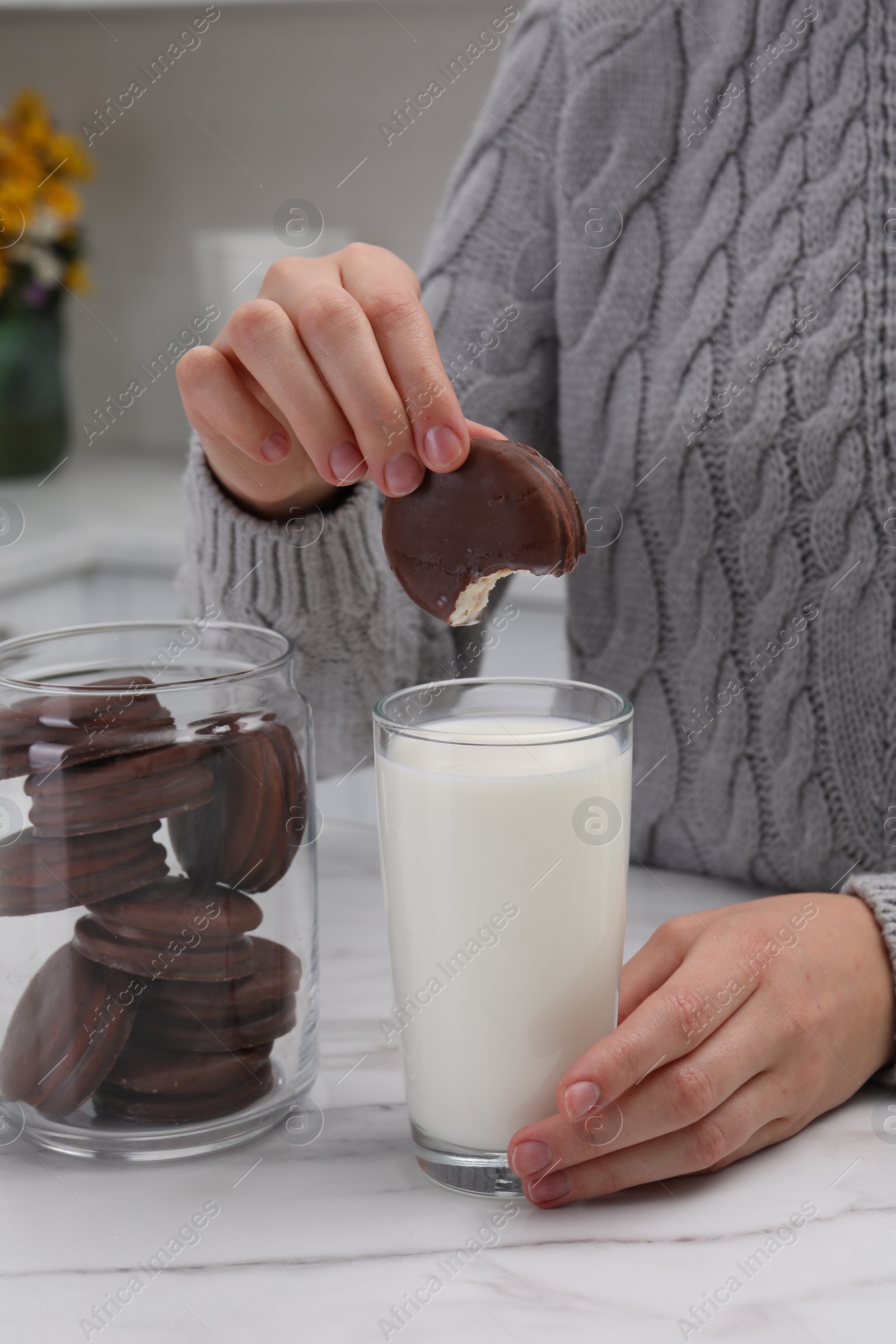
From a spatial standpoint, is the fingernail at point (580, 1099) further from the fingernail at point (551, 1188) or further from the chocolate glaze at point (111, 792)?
the chocolate glaze at point (111, 792)

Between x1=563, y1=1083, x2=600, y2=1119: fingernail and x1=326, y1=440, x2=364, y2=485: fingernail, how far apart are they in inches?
11.0

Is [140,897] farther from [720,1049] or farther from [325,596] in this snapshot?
[325,596]

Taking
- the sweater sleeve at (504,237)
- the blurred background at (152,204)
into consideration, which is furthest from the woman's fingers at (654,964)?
the blurred background at (152,204)

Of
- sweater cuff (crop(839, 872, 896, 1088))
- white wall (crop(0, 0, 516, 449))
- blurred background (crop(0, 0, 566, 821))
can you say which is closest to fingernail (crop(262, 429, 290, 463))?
sweater cuff (crop(839, 872, 896, 1088))

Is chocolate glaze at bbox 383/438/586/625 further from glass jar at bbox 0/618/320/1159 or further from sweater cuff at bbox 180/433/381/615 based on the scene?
sweater cuff at bbox 180/433/381/615

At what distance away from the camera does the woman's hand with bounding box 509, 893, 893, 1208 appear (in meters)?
0.46

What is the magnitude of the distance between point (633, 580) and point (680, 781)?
15cm

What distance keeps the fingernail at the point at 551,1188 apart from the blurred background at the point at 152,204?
44.0 inches

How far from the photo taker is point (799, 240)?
0.80m

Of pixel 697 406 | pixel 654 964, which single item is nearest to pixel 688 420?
pixel 697 406

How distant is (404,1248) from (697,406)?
56 cm

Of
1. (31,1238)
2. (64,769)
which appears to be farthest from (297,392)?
(31,1238)

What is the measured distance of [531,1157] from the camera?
0.46 meters

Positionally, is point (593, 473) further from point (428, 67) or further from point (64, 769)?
point (428, 67)
